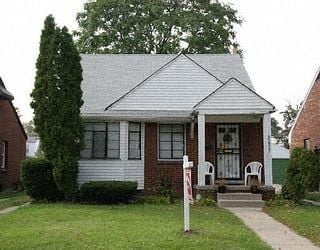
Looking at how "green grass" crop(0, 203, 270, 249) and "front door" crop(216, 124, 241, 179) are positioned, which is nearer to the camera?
"green grass" crop(0, 203, 270, 249)

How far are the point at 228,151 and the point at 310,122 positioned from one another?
757 centimetres

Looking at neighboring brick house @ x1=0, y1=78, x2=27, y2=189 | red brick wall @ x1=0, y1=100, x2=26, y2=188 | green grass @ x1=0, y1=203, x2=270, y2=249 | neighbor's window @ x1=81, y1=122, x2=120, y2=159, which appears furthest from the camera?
red brick wall @ x1=0, y1=100, x2=26, y2=188

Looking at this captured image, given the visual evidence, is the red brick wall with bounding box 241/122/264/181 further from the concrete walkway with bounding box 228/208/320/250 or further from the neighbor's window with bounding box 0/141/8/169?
the neighbor's window with bounding box 0/141/8/169

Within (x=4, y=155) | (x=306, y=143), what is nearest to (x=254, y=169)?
(x=306, y=143)

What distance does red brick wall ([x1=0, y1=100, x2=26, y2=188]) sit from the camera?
25469 mm

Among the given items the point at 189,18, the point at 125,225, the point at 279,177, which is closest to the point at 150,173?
the point at 125,225

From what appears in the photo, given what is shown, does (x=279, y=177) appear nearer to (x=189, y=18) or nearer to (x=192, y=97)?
(x=189, y=18)

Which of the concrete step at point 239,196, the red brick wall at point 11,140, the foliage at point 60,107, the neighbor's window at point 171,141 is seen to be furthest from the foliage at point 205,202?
the red brick wall at point 11,140

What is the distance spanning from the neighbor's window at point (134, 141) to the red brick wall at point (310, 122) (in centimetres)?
954

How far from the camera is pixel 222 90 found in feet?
60.2

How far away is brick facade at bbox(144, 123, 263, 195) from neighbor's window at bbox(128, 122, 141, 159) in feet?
0.98

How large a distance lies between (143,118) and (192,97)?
212 centimetres

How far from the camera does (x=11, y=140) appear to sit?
2681 centimetres

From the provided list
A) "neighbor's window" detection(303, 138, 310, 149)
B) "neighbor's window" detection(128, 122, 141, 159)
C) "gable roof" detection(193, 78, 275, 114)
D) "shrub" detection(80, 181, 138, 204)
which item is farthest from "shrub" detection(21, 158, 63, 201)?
"neighbor's window" detection(303, 138, 310, 149)
